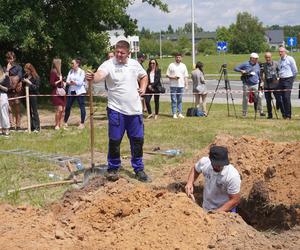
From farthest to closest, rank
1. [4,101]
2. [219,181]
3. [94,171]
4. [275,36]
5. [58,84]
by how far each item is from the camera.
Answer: [275,36] < [58,84] < [4,101] < [94,171] < [219,181]

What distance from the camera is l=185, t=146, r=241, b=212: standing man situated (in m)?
5.63

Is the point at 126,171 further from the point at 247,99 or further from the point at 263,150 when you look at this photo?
the point at 247,99

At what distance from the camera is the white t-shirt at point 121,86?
7.69 meters

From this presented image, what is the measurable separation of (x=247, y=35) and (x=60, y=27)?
89450 millimetres

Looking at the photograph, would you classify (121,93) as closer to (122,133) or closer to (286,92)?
(122,133)

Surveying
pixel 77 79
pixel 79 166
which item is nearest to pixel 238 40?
pixel 77 79

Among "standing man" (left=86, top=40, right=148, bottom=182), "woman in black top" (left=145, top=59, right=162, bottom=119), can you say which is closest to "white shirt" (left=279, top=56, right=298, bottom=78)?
"woman in black top" (left=145, top=59, right=162, bottom=119)

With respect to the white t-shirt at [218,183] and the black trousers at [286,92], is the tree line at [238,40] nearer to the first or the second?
the black trousers at [286,92]

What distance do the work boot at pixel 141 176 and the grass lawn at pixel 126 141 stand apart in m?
0.52

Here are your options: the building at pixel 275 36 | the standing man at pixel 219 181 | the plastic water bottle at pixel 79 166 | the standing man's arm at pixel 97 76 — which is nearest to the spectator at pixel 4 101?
the plastic water bottle at pixel 79 166

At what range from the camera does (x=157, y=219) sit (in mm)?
4621

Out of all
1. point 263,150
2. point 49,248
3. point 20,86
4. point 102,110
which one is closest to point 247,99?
point 102,110

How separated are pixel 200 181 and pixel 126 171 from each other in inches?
57.1

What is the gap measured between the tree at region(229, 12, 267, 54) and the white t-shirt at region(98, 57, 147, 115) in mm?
95419
